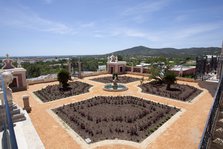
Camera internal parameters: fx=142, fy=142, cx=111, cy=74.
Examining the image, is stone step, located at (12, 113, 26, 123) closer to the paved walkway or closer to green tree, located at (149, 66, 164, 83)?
the paved walkway

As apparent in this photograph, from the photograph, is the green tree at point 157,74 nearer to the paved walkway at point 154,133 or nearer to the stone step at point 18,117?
the paved walkway at point 154,133

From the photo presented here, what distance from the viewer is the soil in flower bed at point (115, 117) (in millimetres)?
7812

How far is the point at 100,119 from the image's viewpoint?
927cm

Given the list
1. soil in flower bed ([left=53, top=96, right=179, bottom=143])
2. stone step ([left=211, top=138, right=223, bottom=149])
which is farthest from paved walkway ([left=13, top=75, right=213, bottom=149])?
stone step ([left=211, top=138, right=223, bottom=149])

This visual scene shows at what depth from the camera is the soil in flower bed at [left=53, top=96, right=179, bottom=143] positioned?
7812 mm

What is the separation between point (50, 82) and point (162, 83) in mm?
15951

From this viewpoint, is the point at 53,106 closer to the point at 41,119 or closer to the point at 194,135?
the point at 41,119

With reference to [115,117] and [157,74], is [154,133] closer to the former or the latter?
[115,117]

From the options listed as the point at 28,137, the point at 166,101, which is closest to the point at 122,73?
the point at 166,101

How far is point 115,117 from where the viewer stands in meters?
9.52

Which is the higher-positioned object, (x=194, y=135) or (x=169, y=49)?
(x=169, y=49)

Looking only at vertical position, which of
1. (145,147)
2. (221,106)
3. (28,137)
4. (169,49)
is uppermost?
(169,49)

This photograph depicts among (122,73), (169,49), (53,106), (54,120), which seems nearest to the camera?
(54,120)

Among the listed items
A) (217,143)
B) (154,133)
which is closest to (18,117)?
(154,133)
